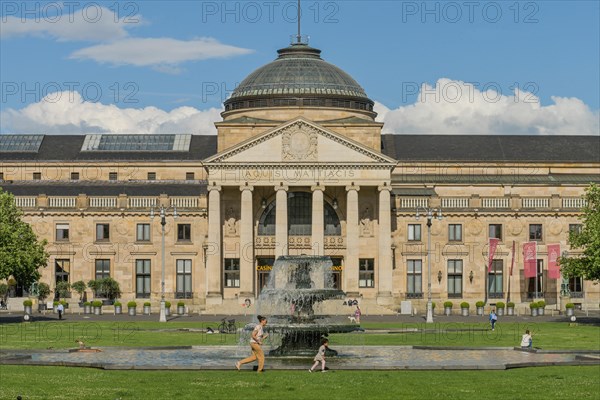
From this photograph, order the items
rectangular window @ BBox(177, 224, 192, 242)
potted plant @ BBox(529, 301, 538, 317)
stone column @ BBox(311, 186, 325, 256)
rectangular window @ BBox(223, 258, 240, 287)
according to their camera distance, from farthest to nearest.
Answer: rectangular window @ BBox(177, 224, 192, 242)
rectangular window @ BBox(223, 258, 240, 287)
stone column @ BBox(311, 186, 325, 256)
potted plant @ BBox(529, 301, 538, 317)

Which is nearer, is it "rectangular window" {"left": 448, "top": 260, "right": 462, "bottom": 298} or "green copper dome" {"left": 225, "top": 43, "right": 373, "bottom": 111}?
"rectangular window" {"left": 448, "top": 260, "right": 462, "bottom": 298}

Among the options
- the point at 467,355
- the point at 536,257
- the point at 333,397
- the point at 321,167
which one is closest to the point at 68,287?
the point at 321,167

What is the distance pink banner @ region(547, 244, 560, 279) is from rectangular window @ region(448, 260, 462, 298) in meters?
8.85

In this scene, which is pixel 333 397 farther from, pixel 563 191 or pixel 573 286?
pixel 563 191

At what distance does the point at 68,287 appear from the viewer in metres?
119

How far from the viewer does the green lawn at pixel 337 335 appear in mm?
66125

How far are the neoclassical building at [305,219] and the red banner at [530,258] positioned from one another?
1.96 metres

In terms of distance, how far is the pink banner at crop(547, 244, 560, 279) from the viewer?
113 metres

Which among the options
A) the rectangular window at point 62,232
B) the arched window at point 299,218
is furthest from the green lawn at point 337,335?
the rectangular window at point 62,232

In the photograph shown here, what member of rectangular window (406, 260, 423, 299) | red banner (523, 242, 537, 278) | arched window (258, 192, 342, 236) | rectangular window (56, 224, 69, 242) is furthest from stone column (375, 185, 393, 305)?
rectangular window (56, 224, 69, 242)

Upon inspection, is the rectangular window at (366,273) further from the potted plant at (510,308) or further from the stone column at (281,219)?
the potted plant at (510,308)

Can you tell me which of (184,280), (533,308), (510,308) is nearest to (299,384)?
(533,308)

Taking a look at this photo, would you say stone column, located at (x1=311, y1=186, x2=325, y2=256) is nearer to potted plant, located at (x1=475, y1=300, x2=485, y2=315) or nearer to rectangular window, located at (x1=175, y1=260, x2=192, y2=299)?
rectangular window, located at (x1=175, y1=260, x2=192, y2=299)

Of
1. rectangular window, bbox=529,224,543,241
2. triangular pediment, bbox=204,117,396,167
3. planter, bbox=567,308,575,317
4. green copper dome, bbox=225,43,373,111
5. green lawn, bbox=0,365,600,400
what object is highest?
green copper dome, bbox=225,43,373,111
